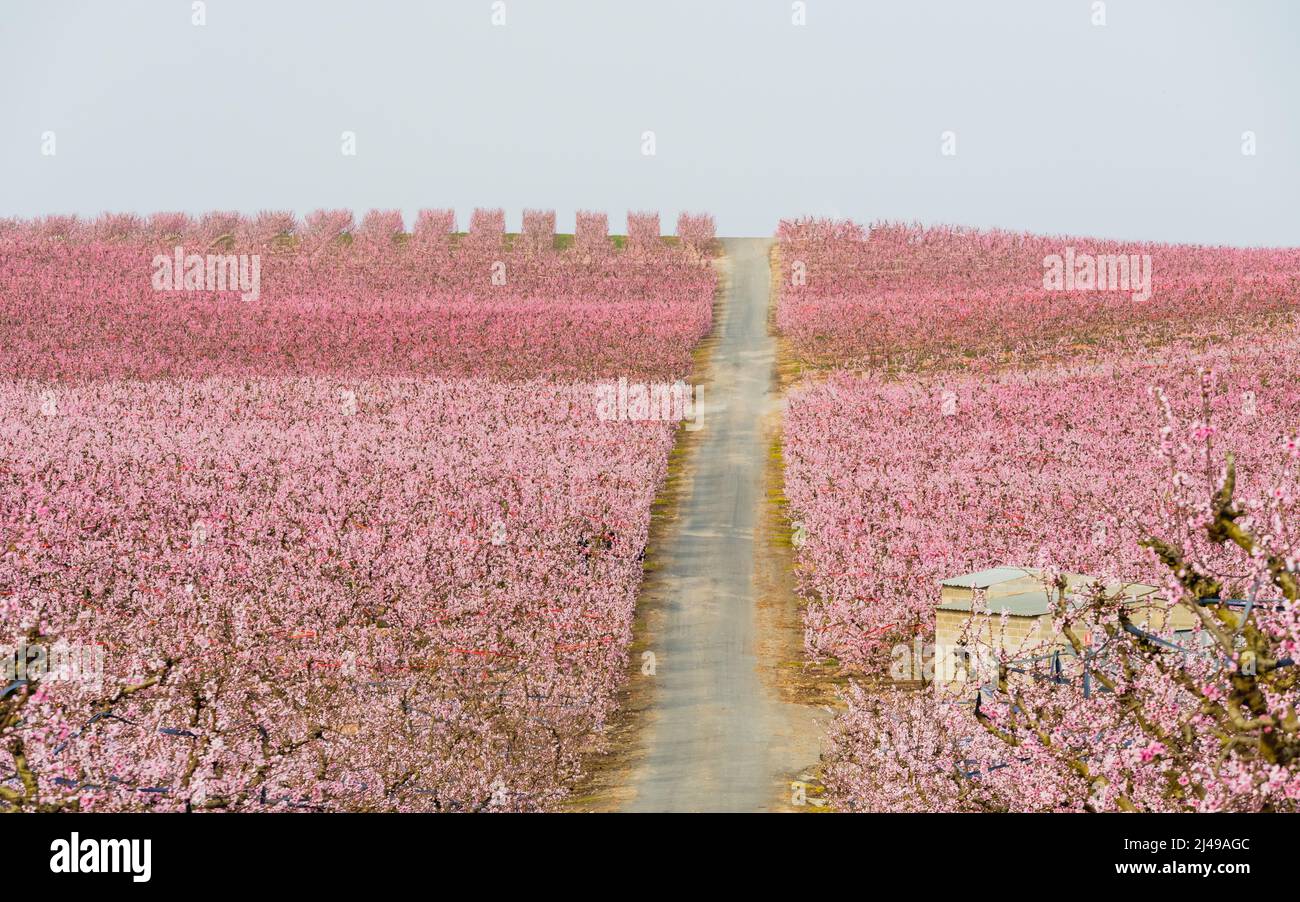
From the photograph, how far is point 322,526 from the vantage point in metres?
28.5

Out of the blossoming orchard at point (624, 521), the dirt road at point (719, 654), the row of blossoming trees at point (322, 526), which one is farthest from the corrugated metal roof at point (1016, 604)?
the row of blossoming trees at point (322, 526)

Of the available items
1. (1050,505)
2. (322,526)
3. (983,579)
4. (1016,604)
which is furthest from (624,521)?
(1016,604)

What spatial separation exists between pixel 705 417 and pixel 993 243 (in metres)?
29.1

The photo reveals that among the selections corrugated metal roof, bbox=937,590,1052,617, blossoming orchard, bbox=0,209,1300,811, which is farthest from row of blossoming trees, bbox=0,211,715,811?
corrugated metal roof, bbox=937,590,1052,617

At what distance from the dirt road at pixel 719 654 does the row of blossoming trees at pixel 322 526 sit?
101cm

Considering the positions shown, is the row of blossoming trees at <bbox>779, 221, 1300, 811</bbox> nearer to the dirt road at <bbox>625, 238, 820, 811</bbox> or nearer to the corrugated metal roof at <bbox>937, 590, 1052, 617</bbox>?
the corrugated metal roof at <bbox>937, 590, 1052, 617</bbox>

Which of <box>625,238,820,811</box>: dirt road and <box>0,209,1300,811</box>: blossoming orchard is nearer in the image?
<box>0,209,1300,811</box>: blossoming orchard

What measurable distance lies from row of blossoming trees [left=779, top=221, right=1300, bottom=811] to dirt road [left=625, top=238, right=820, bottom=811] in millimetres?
1090

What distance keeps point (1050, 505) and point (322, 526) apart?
1451 cm

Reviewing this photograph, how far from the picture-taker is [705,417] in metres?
43.7

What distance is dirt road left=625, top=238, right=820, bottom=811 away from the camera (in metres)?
18.5

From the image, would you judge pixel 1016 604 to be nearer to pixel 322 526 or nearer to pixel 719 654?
pixel 719 654
